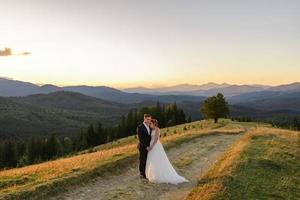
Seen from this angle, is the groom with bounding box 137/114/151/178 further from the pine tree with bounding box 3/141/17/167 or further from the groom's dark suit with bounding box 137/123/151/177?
the pine tree with bounding box 3/141/17/167

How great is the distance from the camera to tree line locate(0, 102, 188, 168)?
11019 centimetres

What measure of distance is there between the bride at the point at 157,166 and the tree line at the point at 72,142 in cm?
8317

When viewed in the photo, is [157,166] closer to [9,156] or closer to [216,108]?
[216,108]

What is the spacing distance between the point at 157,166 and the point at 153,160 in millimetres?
451

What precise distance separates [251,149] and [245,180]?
522 inches

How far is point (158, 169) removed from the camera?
2272 centimetres

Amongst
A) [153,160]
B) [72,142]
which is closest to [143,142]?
[153,160]

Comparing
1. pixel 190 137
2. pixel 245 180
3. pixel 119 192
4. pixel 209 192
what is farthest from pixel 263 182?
pixel 190 137

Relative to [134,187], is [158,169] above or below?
above

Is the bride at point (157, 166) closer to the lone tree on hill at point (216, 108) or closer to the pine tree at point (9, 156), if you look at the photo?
the lone tree on hill at point (216, 108)

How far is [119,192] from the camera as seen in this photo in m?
19.1

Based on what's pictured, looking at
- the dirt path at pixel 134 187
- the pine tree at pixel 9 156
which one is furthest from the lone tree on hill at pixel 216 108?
the dirt path at pixel 134 187

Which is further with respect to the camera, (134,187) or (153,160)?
(153,160)

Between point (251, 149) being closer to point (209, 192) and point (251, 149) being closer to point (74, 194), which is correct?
point (209, 192)
